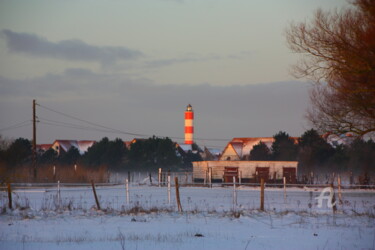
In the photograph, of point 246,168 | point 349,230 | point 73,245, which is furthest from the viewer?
point 246,168

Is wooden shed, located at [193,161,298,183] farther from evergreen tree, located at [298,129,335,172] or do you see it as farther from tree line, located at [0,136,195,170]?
tree line, located at [0,136,195,170]

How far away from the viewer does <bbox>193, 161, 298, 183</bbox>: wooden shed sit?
165 feet

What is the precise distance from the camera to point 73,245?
15.0 meters

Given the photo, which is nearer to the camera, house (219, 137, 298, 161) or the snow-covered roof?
house (219, 137, 298, 161)

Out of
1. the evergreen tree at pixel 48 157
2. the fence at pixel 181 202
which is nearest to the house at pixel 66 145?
the evergreen tree at pixel 48 157

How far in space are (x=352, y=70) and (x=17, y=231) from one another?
670 inches

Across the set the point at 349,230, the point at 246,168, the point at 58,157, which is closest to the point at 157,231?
the point at 349,230

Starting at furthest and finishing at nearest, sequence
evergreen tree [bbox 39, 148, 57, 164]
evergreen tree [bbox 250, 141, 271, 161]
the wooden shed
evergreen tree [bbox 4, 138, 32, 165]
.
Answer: evergreen tree [bbox 39, 148, 57, 164] → evergreen tree [bbox 250, 141, 271, 161] → evergreen tree [bbox 4, 138, 32, 165] → the wooden shed

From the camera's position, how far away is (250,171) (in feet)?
177

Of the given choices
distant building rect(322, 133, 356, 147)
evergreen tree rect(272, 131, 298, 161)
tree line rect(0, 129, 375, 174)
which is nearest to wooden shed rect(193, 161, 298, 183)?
distant building rect(322, 133, 356, 147)

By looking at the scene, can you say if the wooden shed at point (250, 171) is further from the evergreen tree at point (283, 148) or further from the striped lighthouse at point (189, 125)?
the striped lighthouse at point (189, 125)

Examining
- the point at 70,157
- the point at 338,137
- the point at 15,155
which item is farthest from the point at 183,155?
the point at 338,137

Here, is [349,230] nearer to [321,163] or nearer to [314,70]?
[314,70]

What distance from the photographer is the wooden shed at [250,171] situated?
5026 cm
